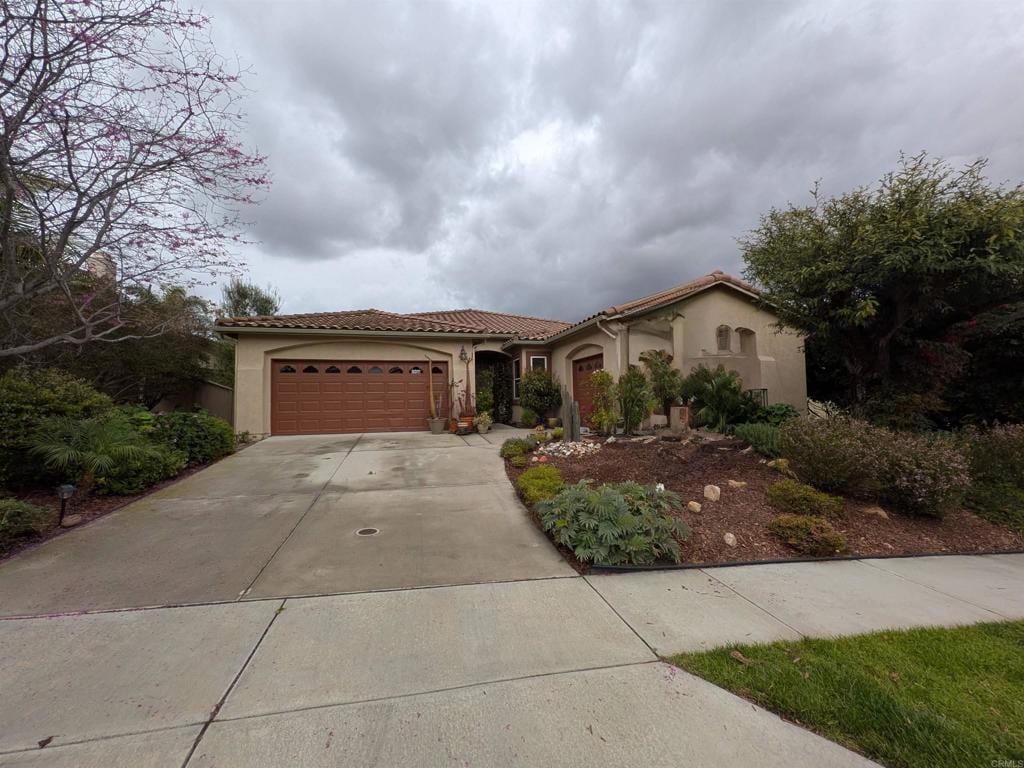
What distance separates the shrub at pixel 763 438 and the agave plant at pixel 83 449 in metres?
9.88

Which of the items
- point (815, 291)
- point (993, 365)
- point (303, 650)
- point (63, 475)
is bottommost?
point (303, 650)

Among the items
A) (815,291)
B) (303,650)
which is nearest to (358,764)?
(303,650)

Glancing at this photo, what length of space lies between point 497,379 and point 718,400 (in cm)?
846

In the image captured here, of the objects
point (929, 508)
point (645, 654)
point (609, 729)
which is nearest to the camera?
point (609, 729)

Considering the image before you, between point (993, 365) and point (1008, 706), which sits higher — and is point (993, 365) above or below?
above

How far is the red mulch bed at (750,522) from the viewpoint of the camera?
14.3 ft

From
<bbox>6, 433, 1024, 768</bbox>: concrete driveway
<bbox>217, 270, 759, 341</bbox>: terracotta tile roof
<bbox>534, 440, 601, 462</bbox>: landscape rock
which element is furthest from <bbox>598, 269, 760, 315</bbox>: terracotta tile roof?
<bbox>6, 433, 1024, 768</bbox>: concrete driveway

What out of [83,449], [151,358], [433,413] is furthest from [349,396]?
[83,449]

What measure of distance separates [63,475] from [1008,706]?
9.75 m

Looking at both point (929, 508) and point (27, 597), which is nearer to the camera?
point (27, 597)

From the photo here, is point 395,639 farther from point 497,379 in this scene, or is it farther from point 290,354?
point 497,379

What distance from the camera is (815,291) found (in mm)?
8148

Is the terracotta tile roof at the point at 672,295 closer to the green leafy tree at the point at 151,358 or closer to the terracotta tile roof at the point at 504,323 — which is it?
the terracotta tile roof at the point at 504,323

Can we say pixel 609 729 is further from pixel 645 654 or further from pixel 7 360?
pixel 7 360
